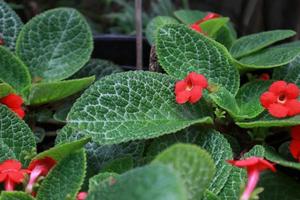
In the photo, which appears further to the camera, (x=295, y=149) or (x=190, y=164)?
(x=295, y=149)

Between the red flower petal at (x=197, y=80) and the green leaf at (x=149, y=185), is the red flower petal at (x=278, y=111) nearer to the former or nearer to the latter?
the red flower petal at (x=197, y=80)

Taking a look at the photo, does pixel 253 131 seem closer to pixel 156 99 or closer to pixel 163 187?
pixel 156 99

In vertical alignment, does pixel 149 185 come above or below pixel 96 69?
above

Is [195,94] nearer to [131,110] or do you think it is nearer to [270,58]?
[131,110]

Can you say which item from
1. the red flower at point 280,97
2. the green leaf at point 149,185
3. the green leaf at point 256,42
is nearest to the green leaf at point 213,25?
the green leaf at point 256,42

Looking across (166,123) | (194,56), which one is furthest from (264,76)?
(166,123)
